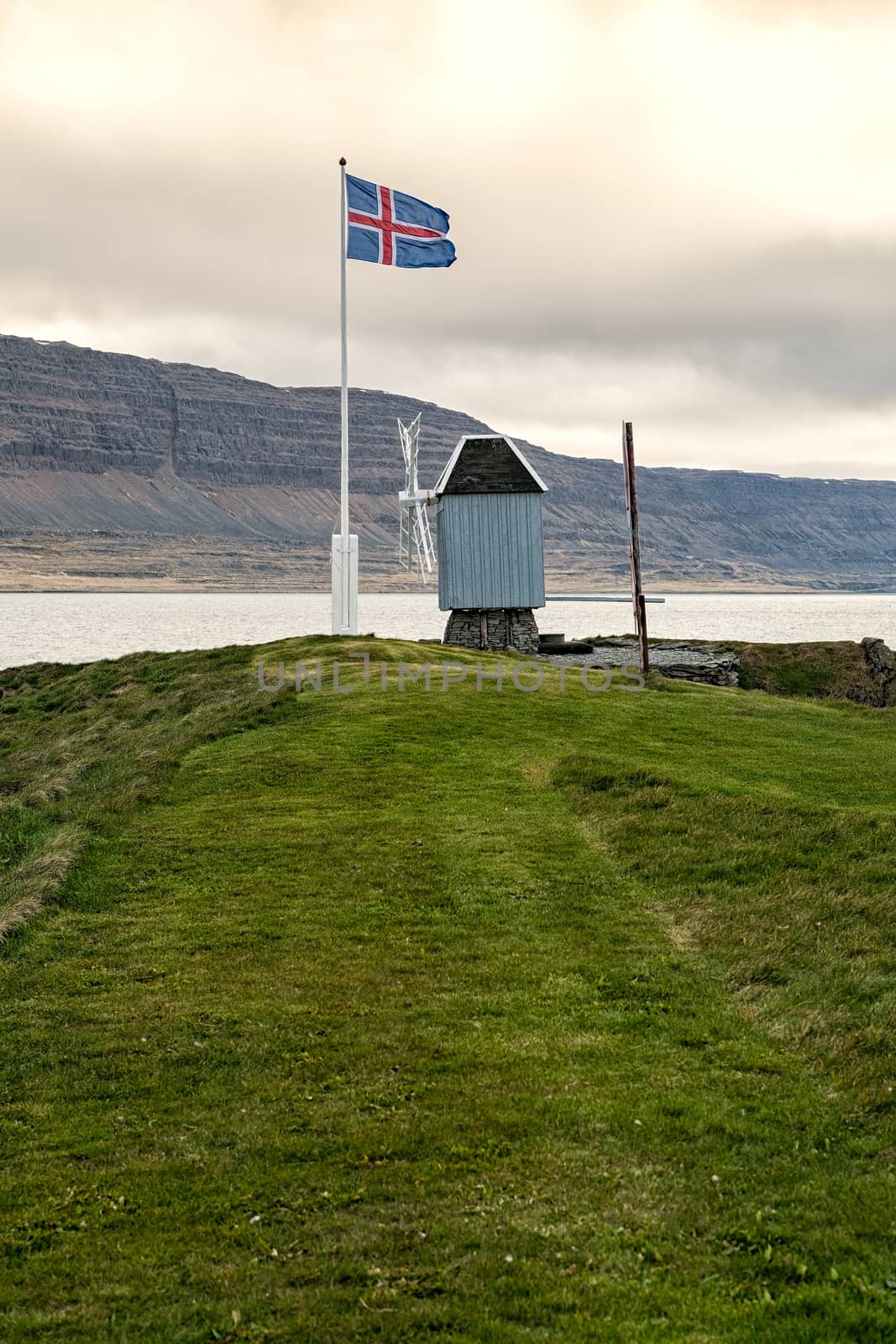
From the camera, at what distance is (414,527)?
181 feet

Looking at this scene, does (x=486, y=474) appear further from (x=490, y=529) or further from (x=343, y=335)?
(x=343, y=335)

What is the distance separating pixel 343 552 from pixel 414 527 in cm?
1022

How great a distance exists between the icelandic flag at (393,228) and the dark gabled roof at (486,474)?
366 inches

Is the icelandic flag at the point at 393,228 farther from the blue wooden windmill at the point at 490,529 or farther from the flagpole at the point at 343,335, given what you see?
the blue wooden windmill at the point at 490,529

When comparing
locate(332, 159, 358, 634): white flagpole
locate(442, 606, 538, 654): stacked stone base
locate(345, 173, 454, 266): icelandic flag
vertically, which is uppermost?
locate(345, 173, 454, 266): icelandic flag

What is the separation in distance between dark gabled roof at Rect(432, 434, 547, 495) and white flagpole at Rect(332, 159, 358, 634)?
6.77m

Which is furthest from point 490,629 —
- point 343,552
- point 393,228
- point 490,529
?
point 393,228

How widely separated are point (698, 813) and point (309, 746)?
9.68m

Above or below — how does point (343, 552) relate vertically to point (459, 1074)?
above

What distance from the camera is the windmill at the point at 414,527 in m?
54.2

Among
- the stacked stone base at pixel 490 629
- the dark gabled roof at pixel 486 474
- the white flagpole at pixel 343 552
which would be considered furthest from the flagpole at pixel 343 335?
the stacked stone base at pixel 490 629

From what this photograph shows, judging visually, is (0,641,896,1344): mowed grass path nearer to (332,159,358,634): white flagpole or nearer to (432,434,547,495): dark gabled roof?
(332,159,358,634): white flagpole

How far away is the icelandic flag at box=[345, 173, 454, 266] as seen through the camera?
141ft

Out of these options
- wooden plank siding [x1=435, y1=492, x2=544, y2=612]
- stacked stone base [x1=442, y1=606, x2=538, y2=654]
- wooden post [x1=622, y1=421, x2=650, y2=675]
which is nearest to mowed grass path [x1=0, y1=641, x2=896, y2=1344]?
wooden post [x1=622, y1=421, x2=650, y2=675]
